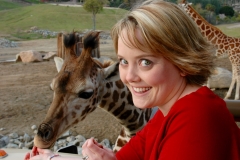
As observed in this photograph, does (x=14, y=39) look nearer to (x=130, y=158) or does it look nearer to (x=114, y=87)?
(x=114, y=87)

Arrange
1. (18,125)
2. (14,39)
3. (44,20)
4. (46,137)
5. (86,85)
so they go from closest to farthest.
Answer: (46,137)
(86,85)
(18,125)
(14,39)
(44,20)

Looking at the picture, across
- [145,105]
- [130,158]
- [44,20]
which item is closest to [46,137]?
[130,158]

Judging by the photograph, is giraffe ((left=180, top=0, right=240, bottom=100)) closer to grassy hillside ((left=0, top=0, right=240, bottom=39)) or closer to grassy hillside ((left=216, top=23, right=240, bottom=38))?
grassy hillside ((left=216, top=23, right=240, bottom=38))

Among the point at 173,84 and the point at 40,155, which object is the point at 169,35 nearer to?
the point at 173,84

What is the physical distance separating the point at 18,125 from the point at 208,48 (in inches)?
152

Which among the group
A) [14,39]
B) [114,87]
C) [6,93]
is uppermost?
[114,87]

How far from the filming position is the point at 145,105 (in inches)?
40.7

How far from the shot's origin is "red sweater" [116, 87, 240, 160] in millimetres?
820

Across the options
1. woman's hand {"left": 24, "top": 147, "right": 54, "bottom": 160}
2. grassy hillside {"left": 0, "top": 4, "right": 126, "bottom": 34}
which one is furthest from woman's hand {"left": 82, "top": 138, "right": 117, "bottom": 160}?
grassy hillside {"left": 0, "top": 4, "right": 126, "bottom": 34}

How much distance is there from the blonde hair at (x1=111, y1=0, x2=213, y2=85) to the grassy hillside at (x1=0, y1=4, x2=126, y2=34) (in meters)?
13.7

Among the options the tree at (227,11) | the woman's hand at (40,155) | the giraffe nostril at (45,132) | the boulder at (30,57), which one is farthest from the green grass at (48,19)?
the woman's hand at (40,155)

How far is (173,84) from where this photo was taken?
0.99 metres

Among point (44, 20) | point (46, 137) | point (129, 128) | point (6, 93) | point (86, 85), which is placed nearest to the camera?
point (46, 137)

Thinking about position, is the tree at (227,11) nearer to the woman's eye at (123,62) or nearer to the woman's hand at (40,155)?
the woman's hand at (40,155)
